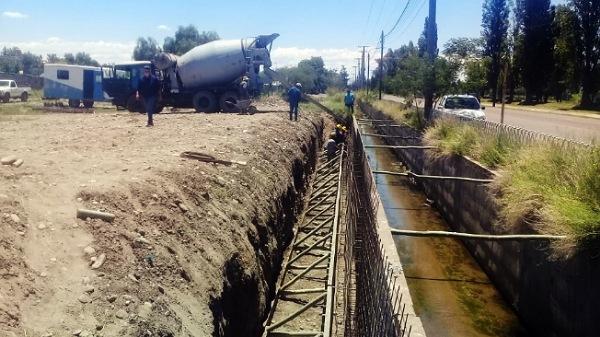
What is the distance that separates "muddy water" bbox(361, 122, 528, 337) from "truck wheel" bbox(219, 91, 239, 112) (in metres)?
11.7

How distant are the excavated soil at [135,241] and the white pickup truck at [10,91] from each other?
1075 inches

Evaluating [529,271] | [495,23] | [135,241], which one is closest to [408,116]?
[529,271]

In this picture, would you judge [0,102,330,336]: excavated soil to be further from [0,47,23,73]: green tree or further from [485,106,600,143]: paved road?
[0,47,23,73]: green tree

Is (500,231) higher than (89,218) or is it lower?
lower

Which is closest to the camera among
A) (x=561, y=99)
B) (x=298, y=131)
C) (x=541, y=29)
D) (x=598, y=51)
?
(x=298, y=131)

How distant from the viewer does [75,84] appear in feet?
106

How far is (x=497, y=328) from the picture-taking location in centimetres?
876

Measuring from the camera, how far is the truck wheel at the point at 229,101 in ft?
81.1

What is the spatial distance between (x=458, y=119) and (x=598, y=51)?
36.0 meters

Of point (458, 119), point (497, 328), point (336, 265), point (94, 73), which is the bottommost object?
point (497, 328)

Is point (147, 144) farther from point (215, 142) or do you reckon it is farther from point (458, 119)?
point (458, 119)

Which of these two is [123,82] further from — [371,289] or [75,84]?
[371,289]

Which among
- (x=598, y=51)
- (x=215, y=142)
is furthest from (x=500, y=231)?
(x=598, y=51)

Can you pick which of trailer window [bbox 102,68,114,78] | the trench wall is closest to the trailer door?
trailer window [bbox 102,68,114,78]
